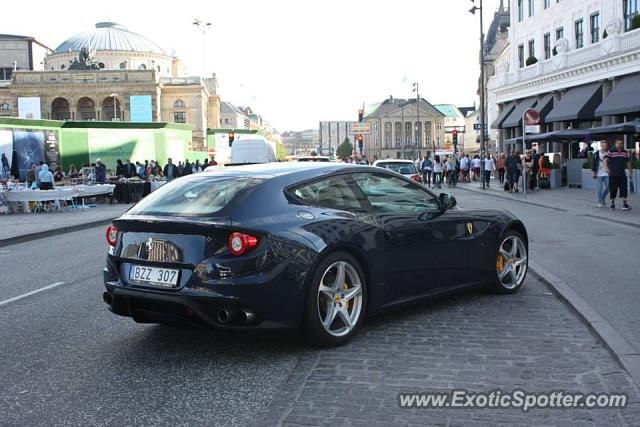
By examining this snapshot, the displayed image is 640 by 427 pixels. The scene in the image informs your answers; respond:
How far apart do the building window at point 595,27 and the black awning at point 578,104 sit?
289 centimetres

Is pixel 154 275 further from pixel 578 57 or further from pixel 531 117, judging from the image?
pixel 578 57

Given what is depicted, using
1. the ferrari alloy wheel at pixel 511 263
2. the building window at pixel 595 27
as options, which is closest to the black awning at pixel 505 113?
the building window at pixel 595 27

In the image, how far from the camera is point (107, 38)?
134625 mm

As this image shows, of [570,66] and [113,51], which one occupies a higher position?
[113,51]

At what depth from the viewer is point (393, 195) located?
6.45 m

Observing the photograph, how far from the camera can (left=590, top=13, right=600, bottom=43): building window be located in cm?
3884

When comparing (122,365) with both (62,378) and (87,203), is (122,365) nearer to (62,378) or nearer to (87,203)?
(62,378)

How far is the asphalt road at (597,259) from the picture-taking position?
22.0 feet

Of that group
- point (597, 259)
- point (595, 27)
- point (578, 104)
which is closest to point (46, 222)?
point (597, 259)

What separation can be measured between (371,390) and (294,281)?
1055 millimetres

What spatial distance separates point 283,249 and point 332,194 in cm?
98

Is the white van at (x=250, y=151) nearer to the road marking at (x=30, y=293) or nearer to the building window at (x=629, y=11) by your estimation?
the building window at (x=629, y=11)

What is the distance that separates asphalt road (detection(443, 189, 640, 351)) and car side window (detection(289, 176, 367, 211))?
7.98 ft

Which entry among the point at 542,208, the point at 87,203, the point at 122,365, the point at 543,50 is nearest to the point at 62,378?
the point at 122,365
